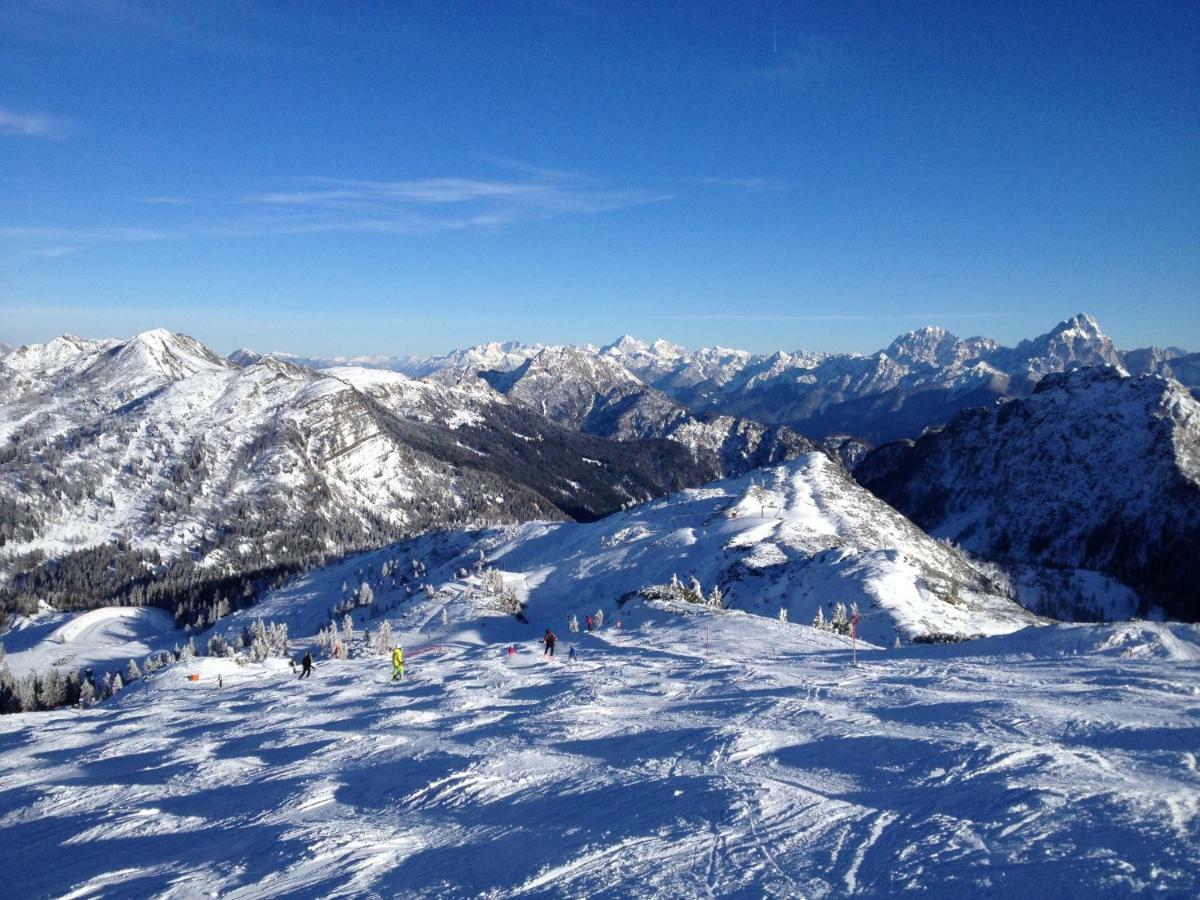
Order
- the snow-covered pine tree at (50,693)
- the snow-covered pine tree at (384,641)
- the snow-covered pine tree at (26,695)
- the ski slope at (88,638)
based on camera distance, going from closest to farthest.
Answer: the snow-covered pine tree at (384,641) < the snow-covered pine tree at (26,695) < the snow-covered pine tree at (50,693) < the ski slope at (88,638)

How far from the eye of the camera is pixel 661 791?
1575 cm

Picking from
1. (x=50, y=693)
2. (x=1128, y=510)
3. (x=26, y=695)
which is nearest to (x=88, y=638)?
(x=50, y=693)

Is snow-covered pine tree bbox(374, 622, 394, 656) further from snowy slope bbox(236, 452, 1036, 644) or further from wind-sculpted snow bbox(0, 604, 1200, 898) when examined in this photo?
wind-sculpted snow bbox(0, 604, 1200, 898)

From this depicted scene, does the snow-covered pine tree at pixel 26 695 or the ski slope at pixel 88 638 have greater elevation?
the snow-covered pine tree at pixel 26 695

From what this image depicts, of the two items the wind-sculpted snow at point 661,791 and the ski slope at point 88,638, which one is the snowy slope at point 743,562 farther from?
the wind-sculpted snow at point 661,791

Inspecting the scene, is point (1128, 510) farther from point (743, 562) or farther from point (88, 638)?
point (88, 638)

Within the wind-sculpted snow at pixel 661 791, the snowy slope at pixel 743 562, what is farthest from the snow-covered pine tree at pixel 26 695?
the wind-sculpted snow at pixel 661 791

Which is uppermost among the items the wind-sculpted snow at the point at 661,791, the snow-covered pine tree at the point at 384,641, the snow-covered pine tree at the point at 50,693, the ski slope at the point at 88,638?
the wind-sculpted snow at the point at 661,791

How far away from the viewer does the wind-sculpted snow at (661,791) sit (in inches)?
461

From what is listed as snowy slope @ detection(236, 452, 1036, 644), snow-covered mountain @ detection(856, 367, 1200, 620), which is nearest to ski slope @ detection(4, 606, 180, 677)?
snowy slope @ detection(236, 452, 1036, 644)

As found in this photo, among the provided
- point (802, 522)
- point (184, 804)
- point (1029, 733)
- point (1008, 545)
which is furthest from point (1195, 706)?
point (1008, 545)

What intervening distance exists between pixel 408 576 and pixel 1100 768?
427ft

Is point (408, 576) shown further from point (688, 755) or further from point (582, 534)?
point (688, 755)

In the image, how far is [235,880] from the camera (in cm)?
1345
